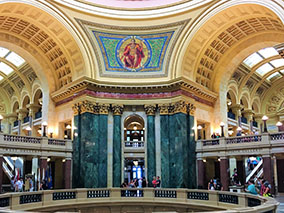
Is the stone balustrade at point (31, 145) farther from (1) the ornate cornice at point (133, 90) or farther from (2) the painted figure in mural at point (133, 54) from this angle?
(2) the painted figure in mural at point (133, 54)

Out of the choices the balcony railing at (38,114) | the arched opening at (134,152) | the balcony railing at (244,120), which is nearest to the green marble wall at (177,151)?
the arched opening at (134,152)

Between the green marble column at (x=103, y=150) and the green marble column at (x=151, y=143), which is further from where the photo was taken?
the green marble column at (x=151, y=143)

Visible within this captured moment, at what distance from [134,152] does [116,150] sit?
61.4 inches

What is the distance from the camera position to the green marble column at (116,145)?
26.2 metres

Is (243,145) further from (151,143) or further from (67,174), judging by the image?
(67,174)

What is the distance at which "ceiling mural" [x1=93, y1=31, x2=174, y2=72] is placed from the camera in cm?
2791

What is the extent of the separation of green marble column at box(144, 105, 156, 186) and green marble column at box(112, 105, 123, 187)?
7.14 ft

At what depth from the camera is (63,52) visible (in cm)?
2792

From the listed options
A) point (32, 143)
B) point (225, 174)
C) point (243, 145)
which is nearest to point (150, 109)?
point (225, 174)

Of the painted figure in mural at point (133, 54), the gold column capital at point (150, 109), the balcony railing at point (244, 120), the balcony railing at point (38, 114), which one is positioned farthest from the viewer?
the balcony railing at point (244, 120)

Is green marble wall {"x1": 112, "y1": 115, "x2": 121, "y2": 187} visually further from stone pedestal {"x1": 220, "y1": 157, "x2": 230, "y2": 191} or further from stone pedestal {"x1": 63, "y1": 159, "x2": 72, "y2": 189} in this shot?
stone pedestal {"x1": 220, "y1": 157, "x2": 230, "y2": 191}

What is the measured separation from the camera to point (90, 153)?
83.7 feet

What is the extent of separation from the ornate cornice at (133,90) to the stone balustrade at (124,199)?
8615 millimetres

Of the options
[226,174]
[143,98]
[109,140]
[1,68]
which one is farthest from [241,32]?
[1,68]
